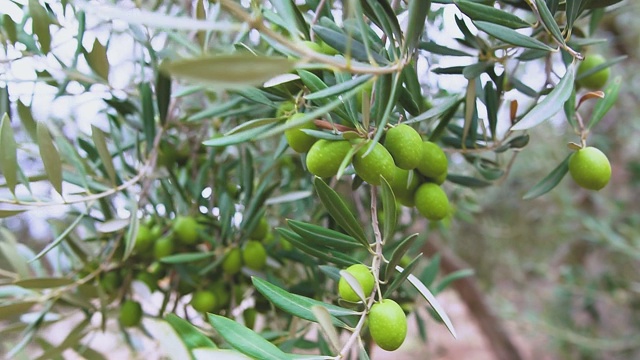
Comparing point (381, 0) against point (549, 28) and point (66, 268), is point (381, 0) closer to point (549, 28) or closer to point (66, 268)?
point (549, 28)

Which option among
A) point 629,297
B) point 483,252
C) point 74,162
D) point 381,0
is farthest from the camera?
point 483,252

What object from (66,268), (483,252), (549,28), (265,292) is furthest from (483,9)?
(483,252)

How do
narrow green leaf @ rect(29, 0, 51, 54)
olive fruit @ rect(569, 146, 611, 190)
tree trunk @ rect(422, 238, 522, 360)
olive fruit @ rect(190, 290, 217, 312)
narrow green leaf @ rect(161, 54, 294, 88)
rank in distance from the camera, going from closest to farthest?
1. narrow green leaf @ rect(161, 54, 294, 88)
2. olive fruit @ rect(569, 146, 611, 190)
3. narrow green leaf @ rect(29, 0, 51, 54)
4. olive fruit @ rect(190, 290, 217, 312)
5. tree trunk @ rect(422, 238, 522, 360)

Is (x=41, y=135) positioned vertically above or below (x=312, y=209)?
above

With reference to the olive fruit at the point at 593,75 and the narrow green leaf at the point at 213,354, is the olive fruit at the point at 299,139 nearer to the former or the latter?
the narrow green leaf at the point at 213,354

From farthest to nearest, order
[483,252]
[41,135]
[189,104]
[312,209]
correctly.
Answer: [483,252], [189,104], [312,209], [41,135]

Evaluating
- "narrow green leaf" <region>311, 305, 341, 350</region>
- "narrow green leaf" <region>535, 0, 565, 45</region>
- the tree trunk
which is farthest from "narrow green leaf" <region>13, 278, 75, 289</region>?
the tree trunk

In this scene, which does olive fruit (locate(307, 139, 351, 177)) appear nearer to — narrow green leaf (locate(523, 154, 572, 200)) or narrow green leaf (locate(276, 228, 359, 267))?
narrow green leaf (locate(276, 228, 359, 267))

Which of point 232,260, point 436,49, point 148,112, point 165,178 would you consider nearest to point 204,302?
point 232,260

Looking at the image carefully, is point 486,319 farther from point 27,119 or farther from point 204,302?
point 27,119
